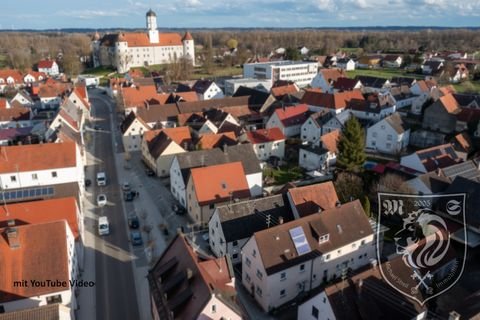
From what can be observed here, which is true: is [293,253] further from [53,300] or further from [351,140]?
[351,140]

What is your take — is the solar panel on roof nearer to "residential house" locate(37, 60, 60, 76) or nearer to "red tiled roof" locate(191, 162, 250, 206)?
"red tiled roof" locate(191, 162, 250, 206)

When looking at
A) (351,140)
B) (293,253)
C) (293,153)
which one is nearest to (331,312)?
(293,253)

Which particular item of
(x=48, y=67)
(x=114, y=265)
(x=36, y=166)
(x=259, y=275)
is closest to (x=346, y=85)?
(x=36, y=166)

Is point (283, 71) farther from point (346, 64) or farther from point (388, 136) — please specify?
point (388, 136)

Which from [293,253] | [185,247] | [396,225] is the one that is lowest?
[396,225]

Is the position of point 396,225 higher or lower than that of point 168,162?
lower

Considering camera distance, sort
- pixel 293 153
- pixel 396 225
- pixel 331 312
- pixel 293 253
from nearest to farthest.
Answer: pixel 331 312 → pixel 293 253 → pixel 396 225 → pixel 293 153
